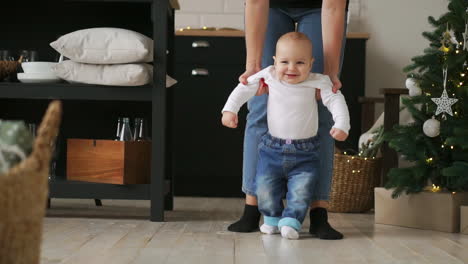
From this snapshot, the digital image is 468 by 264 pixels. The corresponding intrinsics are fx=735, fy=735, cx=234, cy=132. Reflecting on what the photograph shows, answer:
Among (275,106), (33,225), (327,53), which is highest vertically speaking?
(327,53)

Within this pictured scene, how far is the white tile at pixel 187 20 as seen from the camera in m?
4.70

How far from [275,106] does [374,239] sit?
1.78 ft

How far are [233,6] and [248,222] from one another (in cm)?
251

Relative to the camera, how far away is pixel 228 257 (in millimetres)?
1941

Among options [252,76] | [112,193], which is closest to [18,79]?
[112,193]

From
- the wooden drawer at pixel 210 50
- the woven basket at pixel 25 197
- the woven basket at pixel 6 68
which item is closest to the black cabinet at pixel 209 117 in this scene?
the wooden drawer at pixel 210 50

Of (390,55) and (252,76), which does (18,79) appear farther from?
(390,55)

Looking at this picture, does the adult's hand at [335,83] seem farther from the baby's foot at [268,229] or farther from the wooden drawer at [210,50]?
the wooden drawer at [210,50]

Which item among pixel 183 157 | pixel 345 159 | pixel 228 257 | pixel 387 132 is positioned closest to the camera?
pixel 228 257

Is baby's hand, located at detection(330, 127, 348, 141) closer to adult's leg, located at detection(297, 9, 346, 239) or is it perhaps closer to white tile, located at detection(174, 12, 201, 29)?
adult's leg, located at detection(297, 9, 346, 239)

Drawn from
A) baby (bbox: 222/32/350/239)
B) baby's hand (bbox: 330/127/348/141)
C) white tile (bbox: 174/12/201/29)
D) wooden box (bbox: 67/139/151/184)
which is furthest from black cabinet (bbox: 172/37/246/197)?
baby's hand (bbox: 330/127/348/141)

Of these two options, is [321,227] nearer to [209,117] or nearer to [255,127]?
[255,127]

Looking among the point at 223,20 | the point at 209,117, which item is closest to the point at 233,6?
the point at 223,20

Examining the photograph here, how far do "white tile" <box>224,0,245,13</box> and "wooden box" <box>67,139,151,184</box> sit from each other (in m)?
2.01
